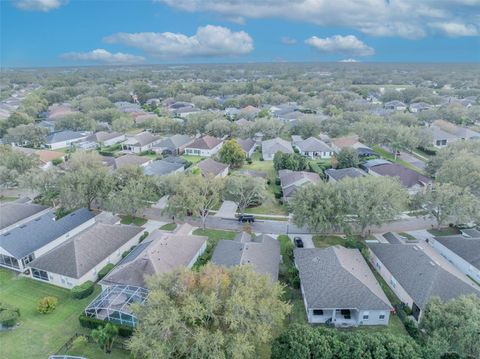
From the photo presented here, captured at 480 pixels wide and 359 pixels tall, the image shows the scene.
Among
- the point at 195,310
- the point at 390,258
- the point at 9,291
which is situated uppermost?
the point at 195,310

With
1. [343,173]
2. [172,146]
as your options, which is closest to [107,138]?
[172,146]

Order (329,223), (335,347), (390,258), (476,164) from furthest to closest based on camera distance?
(476,164), (329,223), (390,258), (335,347)

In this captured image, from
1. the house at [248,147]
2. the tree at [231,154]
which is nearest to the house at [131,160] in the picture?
the tree at [231,154]

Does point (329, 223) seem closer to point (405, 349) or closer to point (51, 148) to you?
point (405, 349)

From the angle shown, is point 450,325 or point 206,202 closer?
point 450,325

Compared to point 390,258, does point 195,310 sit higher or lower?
higher

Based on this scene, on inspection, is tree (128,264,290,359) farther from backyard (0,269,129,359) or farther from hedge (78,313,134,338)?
backyard (0,269,129,359)

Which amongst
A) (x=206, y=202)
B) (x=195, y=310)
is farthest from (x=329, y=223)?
(x=195, y=310)
